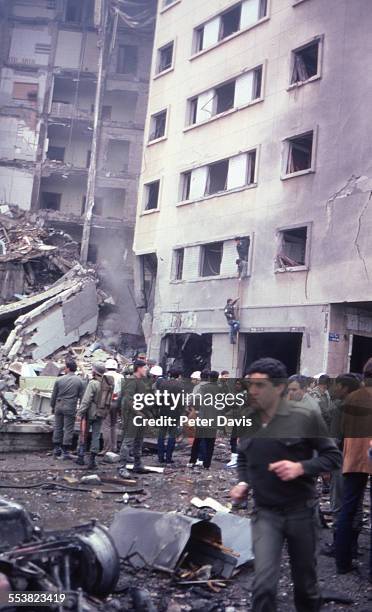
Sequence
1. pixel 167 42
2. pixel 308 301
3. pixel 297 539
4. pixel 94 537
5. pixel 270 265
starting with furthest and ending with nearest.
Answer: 1. pixel 167 42
2. pixel 270 265
3. pixel 308 301
4. pixel 94 537
5. pixel 297 539

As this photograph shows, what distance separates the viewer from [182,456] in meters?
12.3

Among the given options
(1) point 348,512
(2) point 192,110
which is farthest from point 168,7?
(1) point 348,512

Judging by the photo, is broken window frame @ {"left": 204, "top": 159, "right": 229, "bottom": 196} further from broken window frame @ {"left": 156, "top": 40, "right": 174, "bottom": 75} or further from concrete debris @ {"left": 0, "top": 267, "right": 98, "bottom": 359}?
concrete debris @ {"left": 0, "top": 267, "right": 98, "bottom": 359}

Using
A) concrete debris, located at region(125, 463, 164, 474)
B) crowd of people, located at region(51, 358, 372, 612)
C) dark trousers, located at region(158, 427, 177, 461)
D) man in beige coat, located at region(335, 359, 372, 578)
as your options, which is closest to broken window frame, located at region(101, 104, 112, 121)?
dark trousers, located at region(158, 427, 177, 461)

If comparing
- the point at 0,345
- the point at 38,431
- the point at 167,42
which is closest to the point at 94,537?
the point at 38,431

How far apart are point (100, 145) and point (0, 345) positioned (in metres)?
18.0

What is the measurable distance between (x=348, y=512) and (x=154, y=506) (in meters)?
3.34

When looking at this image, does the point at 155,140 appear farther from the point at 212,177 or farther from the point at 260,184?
the point at 260,184

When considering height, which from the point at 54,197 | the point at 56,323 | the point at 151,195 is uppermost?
the point at 54,197

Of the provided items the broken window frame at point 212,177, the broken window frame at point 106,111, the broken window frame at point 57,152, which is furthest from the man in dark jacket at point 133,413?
the broken window frame at point 57,152

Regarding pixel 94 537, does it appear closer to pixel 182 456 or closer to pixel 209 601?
pixel 209 601

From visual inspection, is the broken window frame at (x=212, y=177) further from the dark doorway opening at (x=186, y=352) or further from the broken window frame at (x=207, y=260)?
the dark doorway opening at (x=186, y=352)

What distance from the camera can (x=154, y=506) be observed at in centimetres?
791

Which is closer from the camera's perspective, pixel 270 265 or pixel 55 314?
pixel 270 265
